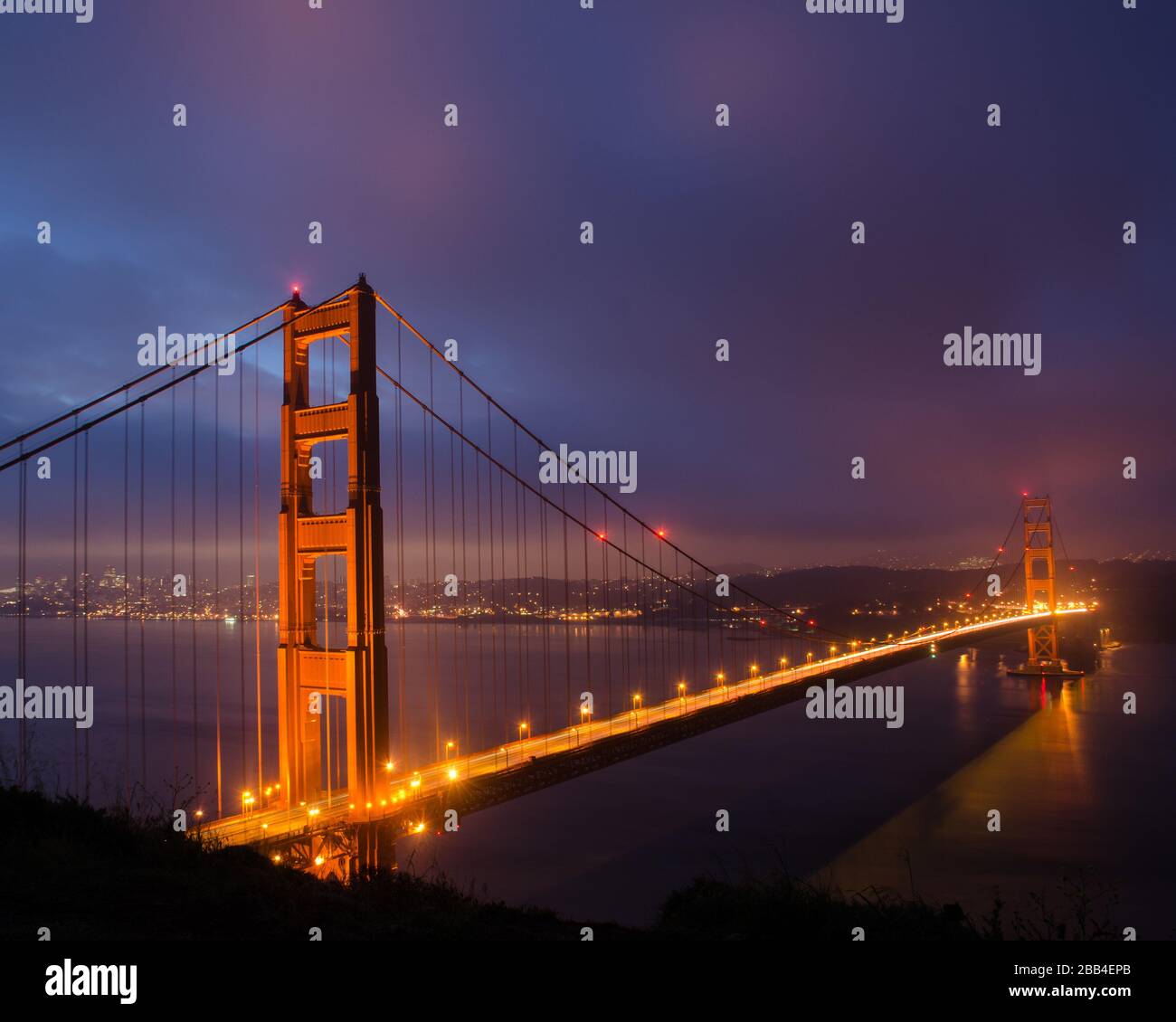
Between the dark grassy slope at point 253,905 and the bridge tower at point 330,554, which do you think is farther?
the bridge tower at point 330,554

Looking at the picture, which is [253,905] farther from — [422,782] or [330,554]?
[422,782]

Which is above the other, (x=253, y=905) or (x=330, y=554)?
(x=330, y=554)

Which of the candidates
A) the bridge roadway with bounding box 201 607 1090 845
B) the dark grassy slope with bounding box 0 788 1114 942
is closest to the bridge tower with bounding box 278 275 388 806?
the bridge roadway with bounding box 201 607 1090 845

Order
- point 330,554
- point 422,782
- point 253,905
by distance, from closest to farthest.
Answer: point 253,905 → point 330,554 → point 422,782

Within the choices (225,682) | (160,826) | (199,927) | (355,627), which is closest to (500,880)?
(355,627)

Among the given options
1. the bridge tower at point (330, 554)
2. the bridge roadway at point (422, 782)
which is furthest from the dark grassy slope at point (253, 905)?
the bridge tower at point (330, 554)

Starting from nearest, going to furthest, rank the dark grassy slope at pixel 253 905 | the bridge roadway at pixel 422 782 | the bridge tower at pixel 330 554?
the dark grassy slope at pixel 253 905
the bridge roadway at pixel 422 782
the bridge tower at pixel 330 554

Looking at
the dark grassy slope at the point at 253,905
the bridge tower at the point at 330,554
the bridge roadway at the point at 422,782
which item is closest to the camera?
the dark grassy slope at the point at 253,905

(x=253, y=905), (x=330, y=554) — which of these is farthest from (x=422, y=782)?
(x=253, y=905)

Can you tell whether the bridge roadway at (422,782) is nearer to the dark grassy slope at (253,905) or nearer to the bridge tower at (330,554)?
the bridge tower at (330,554)
